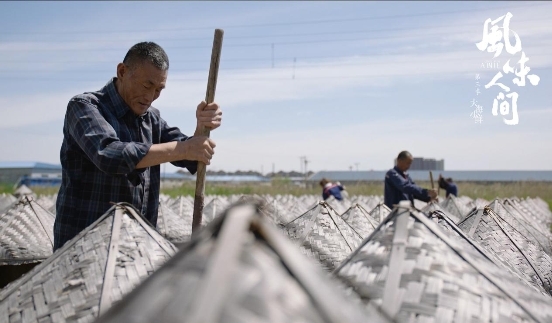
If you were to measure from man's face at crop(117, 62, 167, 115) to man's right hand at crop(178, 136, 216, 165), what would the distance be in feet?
1.45

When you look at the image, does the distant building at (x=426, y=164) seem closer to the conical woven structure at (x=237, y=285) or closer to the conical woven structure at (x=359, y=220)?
the conical woven structure at (x=359, y=220)

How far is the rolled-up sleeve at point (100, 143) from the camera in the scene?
2504 millimetres

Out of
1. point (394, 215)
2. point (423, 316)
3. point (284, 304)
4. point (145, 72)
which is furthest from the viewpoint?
point (145, 72)

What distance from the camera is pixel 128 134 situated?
9.77ft

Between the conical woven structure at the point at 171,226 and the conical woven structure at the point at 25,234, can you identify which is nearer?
the conical woven structure at the point at 25,234

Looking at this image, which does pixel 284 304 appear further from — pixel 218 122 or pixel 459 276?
pixel 218 122

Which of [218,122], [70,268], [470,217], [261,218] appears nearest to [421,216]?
[261,218]

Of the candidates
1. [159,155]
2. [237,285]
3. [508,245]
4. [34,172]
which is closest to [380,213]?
[508,245]

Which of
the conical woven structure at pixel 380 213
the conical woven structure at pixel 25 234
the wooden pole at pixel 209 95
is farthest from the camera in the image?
the conical woven structure at pixel 380 213

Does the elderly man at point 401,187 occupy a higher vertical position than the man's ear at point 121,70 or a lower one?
lower

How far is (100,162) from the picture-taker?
252cm

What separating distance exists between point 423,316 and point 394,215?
0.32 metres

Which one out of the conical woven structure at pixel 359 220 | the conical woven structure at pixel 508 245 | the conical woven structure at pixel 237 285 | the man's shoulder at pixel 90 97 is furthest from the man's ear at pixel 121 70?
the conical woven structure at pixel 359 220

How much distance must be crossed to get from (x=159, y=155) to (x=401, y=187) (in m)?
5.49
